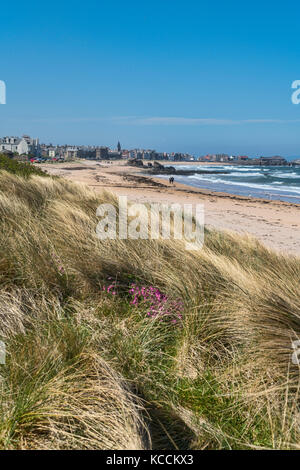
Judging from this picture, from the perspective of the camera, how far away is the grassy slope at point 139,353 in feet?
5.96

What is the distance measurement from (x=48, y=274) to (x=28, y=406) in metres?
1.73

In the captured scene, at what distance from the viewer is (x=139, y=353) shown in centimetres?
245

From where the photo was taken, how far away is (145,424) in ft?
6.22

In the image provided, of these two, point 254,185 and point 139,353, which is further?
point 254,185

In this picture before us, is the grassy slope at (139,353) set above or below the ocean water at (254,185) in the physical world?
below

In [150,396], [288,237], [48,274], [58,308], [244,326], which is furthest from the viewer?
[288,237]

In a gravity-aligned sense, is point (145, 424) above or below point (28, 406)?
below

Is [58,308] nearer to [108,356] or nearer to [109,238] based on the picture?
[108,356]

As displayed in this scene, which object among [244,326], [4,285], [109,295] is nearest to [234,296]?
[244,326]

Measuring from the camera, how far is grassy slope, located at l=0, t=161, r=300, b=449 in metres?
1.82

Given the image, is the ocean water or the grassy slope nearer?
the grassy slope

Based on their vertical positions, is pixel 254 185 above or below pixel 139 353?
above

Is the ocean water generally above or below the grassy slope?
above

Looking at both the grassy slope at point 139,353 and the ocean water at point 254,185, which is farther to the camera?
Answer: the ocean water at point 254,185
